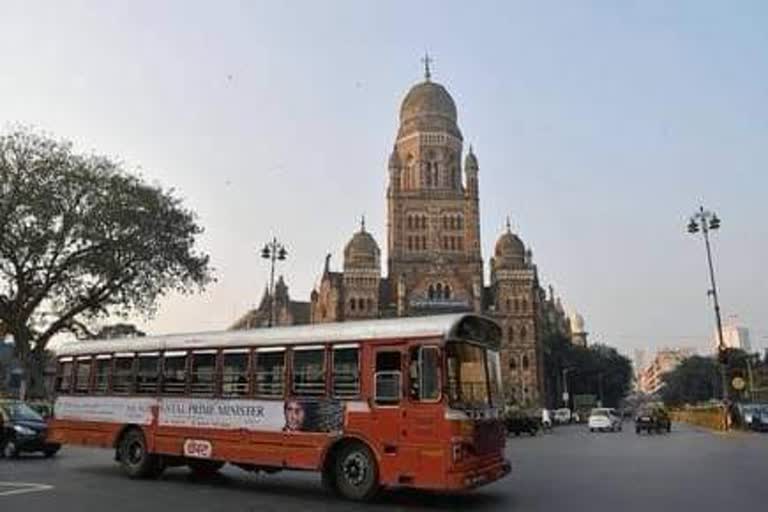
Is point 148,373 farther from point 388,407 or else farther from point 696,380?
point 696,380

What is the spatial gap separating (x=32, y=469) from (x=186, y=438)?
4207 mm

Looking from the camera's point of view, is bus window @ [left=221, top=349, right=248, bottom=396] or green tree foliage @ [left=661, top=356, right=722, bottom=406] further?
green tree foliage @ [left=661, top=356, right=722, bottom=406]

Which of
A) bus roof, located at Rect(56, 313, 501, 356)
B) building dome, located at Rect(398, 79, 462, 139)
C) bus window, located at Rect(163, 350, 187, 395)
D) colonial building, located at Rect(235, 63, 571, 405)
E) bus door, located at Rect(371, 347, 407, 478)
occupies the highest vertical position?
building dome, located at Rect(398, 79, 462, 139)

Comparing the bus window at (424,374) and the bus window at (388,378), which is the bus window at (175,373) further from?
the bus window at (424,374)

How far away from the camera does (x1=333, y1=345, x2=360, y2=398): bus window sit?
1256cm

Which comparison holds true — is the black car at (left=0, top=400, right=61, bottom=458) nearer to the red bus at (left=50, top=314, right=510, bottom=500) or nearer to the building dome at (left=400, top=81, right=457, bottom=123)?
the red bus at (left=50, top=314, right=510, bottom=500)

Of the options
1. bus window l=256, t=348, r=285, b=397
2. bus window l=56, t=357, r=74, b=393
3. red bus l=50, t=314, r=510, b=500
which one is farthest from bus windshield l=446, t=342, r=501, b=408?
bus window l=56, t=357, r=74, b=393

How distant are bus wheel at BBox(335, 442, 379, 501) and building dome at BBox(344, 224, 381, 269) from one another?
8183 cm

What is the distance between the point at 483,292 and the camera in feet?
322

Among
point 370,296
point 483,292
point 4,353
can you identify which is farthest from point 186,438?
point 483,292

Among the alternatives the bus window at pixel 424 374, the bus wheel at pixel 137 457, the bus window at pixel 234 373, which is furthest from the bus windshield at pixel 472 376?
the bus wheel at pixel 137 457

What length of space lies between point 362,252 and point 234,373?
81226mm

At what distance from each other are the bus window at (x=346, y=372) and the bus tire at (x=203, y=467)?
4.26 metres

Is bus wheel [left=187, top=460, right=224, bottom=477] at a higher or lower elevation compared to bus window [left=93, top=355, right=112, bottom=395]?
lower
